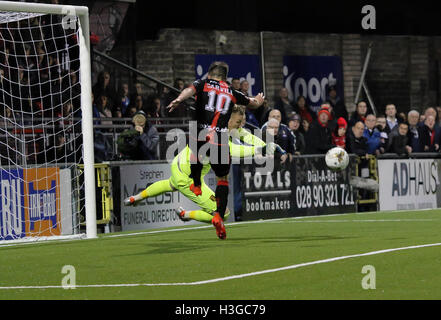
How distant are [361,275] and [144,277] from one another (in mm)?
2034

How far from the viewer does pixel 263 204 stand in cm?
2159

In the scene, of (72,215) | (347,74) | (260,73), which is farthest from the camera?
(347,74)

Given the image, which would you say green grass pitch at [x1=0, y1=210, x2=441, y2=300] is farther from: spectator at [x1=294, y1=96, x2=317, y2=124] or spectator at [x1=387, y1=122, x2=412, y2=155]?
spectator at [x1=294, y1=96, x2=317, y2=124]

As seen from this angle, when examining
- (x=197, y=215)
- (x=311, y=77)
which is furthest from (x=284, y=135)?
(x=311, y=77)

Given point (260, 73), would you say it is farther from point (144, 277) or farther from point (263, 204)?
point (144, 277)

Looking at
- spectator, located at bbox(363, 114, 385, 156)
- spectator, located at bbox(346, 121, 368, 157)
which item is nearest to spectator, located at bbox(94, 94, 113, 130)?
spectator, located at bbox(346, 121, 368, 157)

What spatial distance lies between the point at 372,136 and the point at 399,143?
69 centimetres

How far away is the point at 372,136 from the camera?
2433 cm

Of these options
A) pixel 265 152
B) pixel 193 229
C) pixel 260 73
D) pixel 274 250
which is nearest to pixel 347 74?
pixel 260 73

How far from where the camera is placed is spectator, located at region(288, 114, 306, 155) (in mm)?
22828

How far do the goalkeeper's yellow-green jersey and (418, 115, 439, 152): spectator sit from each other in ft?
21.8

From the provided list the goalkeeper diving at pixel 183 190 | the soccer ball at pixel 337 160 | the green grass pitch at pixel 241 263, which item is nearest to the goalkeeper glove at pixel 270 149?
the soccer ball at pixel 337 160

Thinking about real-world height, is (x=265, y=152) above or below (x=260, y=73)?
below

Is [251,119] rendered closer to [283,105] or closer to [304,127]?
[304,127]
